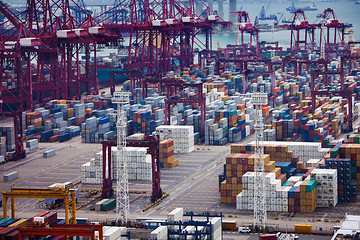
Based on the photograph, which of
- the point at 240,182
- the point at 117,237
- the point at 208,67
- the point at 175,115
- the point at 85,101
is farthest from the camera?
the point at 208,67

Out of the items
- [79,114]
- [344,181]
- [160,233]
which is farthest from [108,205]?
[79,114]

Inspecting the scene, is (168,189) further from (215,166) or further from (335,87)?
(335,87)

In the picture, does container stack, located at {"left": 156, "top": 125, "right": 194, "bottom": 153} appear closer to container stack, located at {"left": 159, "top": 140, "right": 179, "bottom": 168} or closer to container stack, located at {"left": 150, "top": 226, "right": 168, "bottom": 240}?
container stack, located at {"left": 159, "top": 140, "right": 179, "bottom": 168}

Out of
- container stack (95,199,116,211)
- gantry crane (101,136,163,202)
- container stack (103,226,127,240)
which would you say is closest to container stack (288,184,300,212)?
gantry crane (101,136,163,202)

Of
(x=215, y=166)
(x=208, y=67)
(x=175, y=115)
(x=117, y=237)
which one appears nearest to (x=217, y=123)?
(x=175, y=115)

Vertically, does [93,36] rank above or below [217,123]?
above

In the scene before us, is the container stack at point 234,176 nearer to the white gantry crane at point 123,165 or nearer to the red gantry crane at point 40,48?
the white gantry crane at point 123,165
